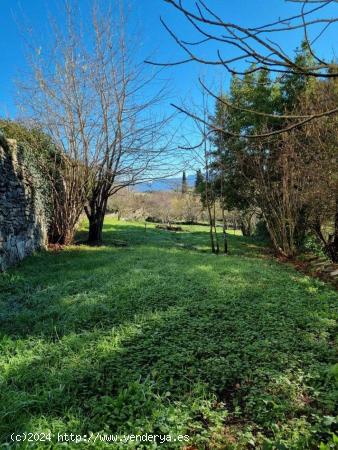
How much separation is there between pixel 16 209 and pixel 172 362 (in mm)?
5201

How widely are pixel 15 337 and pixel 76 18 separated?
847 centimetres

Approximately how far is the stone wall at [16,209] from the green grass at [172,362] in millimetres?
1474

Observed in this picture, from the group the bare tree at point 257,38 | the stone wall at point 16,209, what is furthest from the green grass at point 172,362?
the bare tree at point 257,38

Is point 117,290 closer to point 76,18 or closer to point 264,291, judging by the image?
point 264,291

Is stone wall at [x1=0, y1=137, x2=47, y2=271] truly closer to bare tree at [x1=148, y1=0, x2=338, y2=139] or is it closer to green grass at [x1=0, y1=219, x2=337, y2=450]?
green grass at [x1=0, y1=219, x2=337, y2=450]

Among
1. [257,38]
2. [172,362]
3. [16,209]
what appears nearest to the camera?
[257,38]

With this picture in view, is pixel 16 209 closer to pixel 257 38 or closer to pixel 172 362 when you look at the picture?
pixel 172 362

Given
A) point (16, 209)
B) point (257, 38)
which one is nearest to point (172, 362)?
point (257, 38)

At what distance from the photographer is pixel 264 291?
4.53 meters

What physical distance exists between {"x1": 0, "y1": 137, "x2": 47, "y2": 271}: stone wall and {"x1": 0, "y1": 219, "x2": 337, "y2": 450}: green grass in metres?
1.47

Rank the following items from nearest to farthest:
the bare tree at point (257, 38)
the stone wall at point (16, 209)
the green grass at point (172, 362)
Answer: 1. the bare tree at point (257, 38)
2. the green grass at point (172, 362)
3. the stone wall at point (16, 209)

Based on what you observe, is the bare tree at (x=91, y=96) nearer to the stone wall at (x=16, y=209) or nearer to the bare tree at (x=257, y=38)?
the stone wall at (x=16, y=209)

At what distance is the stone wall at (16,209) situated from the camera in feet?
19.2

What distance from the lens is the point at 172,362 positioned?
2605 millimetres
